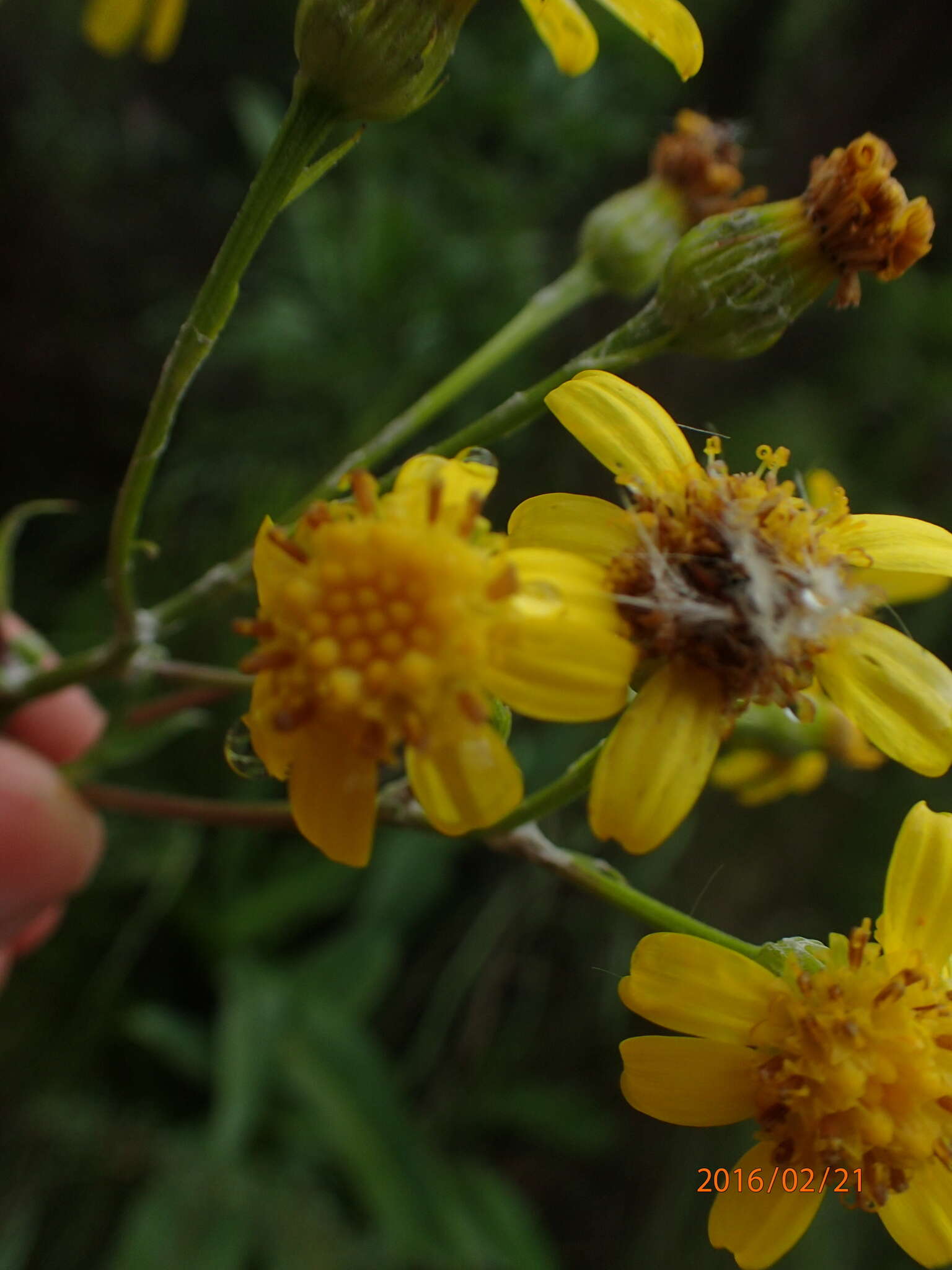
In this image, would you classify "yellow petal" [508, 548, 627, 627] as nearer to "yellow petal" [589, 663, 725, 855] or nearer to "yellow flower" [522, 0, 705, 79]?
"yellow petal" [589, 663, 725, 855]

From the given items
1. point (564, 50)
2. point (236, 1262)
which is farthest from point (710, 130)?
point (236, 1262)

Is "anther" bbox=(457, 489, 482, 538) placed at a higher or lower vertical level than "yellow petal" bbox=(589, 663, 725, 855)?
higher

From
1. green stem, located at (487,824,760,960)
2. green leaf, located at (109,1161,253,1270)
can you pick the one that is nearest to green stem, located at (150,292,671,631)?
green stem, located at (487,824,760,960)

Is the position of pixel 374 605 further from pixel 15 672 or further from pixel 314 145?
pixel 15 672

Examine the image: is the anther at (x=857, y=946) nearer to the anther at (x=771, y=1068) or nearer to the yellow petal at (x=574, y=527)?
the anther at (x=771, y=1068)

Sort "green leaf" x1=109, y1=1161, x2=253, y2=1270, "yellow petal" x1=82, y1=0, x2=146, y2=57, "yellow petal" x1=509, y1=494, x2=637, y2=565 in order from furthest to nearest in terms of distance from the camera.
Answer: "green leaf" x1=109, y1=1161, x2=253, y2=1270, "yellow petal" x1=82, y1=0, x2=146, y2=57, "yellow petal" x1=509, y1=494, x2=637, y2=565

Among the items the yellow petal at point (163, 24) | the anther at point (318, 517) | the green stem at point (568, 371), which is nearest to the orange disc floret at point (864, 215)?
the green stem at point (568, 371)
